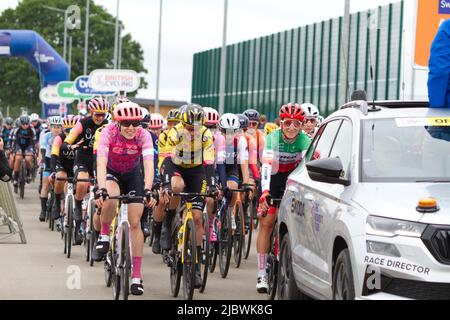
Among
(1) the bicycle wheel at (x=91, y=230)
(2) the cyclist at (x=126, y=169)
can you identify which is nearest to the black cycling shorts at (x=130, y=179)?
(2) the cyclist at (x=126, y=169)

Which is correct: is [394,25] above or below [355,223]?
above

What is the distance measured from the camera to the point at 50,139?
82.4 ft

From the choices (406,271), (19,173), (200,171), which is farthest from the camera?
(19,173)

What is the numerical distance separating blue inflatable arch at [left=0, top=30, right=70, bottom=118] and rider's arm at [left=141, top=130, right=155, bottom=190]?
127 feet

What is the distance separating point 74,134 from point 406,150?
8.73m

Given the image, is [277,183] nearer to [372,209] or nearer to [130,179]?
[130,179]

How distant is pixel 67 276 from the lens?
47.3 feet

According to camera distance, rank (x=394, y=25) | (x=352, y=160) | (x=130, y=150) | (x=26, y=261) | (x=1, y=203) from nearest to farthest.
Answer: (x=352, y=160) → (x=130, y=150) → (x=26, y=261) → (x=1, y=203) → (x=394, y=25)

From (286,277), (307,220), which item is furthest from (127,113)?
(307,220)

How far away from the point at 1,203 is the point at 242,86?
139 ft

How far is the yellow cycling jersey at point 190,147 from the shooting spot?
43.4 ft

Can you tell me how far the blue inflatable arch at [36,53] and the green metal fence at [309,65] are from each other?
29.0ft

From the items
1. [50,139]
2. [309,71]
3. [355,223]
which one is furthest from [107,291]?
[309,71]

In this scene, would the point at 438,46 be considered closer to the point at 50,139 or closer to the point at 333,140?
the point at 333,140
